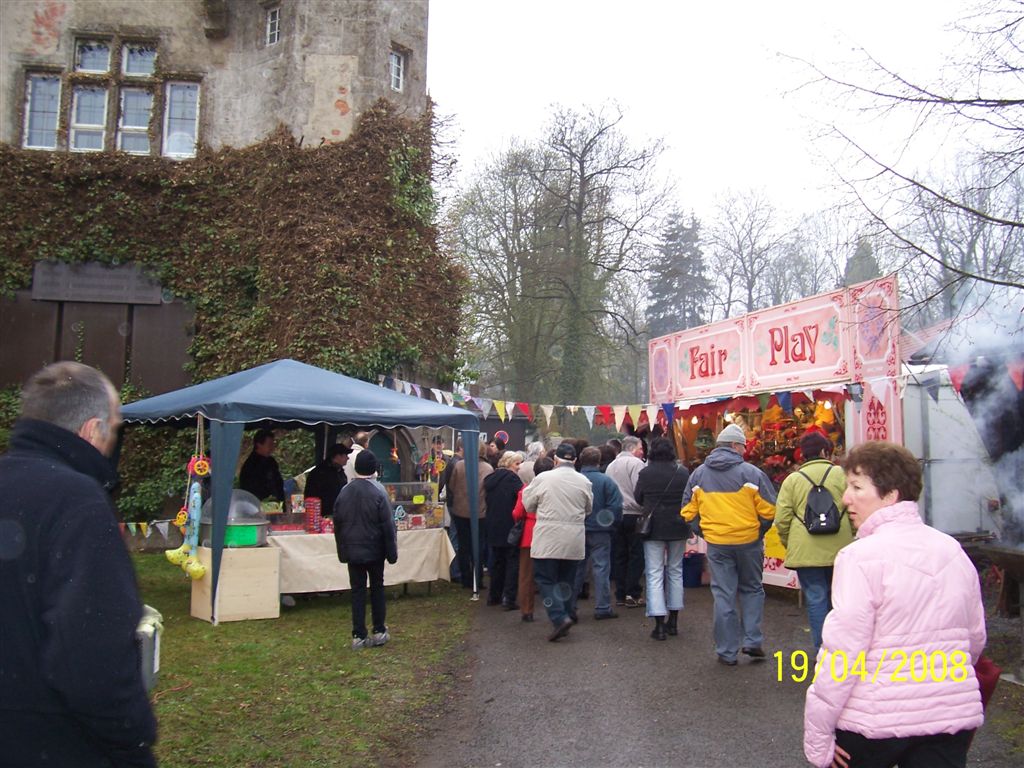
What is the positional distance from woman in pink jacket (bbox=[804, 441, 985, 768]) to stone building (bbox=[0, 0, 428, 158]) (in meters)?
13.5

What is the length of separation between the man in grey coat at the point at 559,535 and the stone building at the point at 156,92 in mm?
9013

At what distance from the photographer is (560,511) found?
25.8ft

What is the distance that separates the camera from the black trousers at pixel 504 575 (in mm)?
9508

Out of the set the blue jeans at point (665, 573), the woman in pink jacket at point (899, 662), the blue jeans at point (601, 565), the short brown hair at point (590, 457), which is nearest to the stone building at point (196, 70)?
the short brown hair at point (590, 457)

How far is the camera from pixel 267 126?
1502 centimetres

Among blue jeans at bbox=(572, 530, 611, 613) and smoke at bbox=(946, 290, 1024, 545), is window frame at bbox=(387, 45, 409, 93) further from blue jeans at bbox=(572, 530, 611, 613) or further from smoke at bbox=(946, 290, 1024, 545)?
smoke at bbox=(946, 290, 1024, 545)

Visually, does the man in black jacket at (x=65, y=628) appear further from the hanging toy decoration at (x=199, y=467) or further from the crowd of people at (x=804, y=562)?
the hanging toy decoration at (x=199, y=467)

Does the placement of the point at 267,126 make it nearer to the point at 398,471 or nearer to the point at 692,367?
the point at 398,471

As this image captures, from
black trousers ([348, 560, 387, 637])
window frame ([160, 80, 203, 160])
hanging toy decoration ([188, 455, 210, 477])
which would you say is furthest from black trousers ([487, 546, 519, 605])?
window frame ([160, 80, 203, 160])

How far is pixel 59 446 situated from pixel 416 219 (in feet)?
43.0

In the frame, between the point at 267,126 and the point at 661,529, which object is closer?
the point at 661,529

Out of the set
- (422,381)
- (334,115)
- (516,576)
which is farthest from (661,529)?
(334,115)

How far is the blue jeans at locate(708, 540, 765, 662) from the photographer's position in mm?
6832
